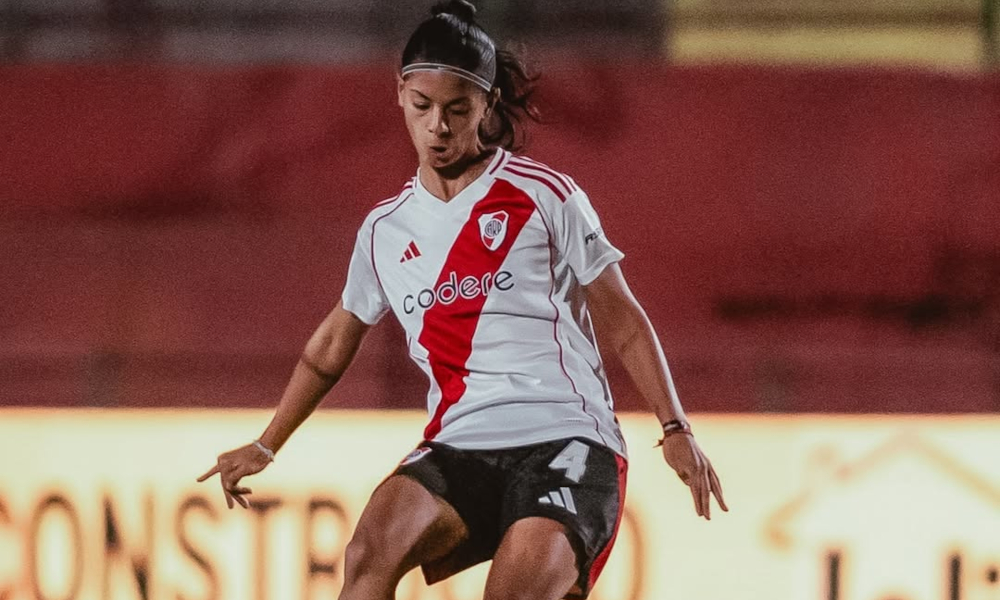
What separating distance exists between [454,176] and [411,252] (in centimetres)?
18

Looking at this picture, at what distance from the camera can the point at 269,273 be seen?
5.97 meters

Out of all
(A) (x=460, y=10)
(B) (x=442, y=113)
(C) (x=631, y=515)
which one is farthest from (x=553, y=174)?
(C) (x=631, y=515)

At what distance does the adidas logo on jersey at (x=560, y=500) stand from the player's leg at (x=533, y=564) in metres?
0.04

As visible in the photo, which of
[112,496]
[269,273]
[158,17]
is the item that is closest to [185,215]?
[269,273]

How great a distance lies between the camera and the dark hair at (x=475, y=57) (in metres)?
3.16

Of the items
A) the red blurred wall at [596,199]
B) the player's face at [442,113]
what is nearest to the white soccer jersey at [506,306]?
the player's face at [442,113]

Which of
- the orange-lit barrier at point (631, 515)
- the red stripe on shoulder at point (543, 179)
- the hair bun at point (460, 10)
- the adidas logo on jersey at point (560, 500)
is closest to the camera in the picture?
the adidas logo on jersey at point (560, 500)

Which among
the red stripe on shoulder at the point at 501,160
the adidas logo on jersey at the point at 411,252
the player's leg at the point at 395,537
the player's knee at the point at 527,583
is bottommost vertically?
the player's knee at the point at 527,583

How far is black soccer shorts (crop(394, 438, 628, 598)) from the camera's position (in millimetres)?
3016

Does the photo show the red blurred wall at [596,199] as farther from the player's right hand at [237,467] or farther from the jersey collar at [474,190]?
the jersey collar at [474,190]

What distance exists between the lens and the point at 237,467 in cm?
329

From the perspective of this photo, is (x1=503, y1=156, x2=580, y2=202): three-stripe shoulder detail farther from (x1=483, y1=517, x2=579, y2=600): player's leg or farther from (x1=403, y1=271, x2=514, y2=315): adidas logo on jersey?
(x1=483, y1=517, x2=579, y2=600): player's leg

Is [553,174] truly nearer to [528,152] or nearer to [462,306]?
[462,306]

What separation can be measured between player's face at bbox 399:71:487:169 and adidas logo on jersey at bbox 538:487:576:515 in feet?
2.34
